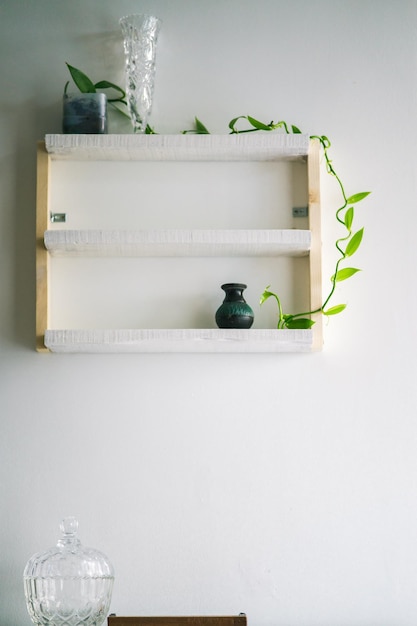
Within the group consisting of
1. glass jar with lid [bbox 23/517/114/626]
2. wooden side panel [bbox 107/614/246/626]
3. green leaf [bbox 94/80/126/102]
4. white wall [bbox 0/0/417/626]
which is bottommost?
wooden side panel [bbox 107/614/246/626]

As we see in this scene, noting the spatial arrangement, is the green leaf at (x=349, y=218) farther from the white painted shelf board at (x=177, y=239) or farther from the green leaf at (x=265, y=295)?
the green leaf at (x=265, y=295)

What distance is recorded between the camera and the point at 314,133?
2322 millimetres

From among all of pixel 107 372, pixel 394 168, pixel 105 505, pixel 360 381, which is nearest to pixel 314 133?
pixel 394 168

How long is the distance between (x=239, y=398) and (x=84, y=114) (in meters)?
0.82

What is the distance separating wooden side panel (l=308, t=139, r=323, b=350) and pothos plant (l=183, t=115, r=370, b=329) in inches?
0.9

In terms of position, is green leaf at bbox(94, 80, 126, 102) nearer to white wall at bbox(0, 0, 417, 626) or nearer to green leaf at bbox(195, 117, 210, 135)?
white wall at bbox(0, 0, 417, 626)

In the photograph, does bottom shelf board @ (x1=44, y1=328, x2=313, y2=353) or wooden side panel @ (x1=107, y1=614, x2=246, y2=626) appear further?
bottom shelf board @ (x1=44, y1=328, x2=313, y2=353)

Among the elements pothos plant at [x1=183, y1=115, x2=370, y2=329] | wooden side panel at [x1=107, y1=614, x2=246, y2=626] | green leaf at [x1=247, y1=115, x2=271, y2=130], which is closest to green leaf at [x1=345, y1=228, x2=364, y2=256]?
pothos plant at [x1=183, y1=115, x2=370, y2=329]

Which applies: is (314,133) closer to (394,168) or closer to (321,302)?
(394,168)

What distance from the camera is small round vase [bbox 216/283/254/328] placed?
213 centimetres

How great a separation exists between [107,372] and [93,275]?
0.25 m

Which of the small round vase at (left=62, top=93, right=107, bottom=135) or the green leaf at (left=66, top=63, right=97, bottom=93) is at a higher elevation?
the green leaf at (left=66, top=63, right=97, bottom=93)

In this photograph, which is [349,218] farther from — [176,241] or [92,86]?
[92,86]

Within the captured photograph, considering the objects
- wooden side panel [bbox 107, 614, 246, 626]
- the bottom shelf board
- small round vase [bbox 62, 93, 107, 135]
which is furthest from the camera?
small round vase [bbox 62, 93, 107, 135]
